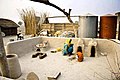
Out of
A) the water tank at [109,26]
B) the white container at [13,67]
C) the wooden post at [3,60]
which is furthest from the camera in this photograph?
the water tank at [109,26]

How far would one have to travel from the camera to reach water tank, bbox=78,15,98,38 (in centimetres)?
225

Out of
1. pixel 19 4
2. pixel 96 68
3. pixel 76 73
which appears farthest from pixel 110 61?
pixel 19 4

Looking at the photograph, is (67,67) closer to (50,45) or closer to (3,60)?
(3,60)

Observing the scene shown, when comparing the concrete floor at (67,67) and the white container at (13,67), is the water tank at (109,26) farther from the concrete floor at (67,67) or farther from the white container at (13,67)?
the white container at (13,67)

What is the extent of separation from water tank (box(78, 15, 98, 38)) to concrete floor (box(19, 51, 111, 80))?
19.4 inches

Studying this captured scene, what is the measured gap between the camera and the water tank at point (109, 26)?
87.1 inches

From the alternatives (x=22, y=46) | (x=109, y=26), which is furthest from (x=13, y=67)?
(x=109, y=26)

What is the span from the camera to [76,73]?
139 centimetres

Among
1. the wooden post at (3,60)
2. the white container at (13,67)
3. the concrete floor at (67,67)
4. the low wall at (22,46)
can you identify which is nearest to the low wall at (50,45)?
the low wall at (22,46)

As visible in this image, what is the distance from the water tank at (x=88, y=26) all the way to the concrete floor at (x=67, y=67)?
0.49m

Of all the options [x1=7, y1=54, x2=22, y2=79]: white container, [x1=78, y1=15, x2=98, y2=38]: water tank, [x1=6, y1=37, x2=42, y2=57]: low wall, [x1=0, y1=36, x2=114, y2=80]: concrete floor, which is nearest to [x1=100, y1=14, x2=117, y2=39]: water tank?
[x1=78, y1=15, x2=98, y2=38]: water tank

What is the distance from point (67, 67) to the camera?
1.56m

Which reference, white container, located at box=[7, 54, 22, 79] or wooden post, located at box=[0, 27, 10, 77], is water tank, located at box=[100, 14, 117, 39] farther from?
wooden post, located at box=[0, 27, 10, 77]

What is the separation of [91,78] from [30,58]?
92 cm
